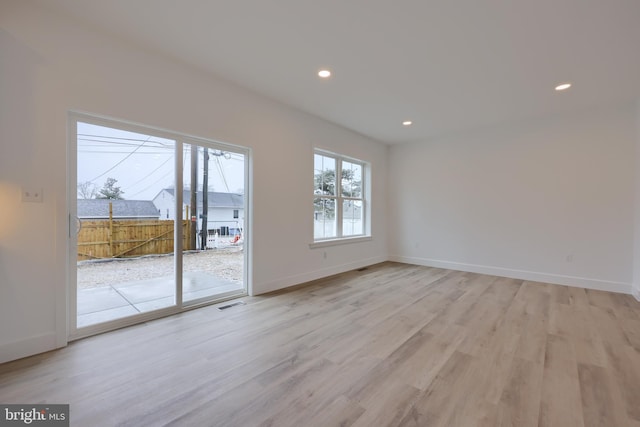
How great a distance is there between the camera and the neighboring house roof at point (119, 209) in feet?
8.24

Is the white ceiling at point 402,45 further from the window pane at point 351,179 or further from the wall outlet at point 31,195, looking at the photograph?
the window pane at point 351,179


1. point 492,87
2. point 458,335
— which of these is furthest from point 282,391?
point 492,87

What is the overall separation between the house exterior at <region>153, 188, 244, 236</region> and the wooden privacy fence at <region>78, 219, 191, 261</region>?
0.45 ft

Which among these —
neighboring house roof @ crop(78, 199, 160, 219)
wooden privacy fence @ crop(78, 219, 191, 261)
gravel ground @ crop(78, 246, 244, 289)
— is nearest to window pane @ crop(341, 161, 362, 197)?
gravel ground @ crop(78, 246, 244, 289)

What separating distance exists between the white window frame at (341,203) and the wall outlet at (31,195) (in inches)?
126

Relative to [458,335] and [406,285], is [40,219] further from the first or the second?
[406,285]

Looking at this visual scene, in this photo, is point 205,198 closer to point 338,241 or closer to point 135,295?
point 135,295

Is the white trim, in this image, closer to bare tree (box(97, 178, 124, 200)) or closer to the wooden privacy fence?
the wooden privacy fence

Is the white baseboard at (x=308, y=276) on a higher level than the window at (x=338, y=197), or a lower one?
lower

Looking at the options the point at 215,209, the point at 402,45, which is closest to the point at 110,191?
the point at 215,209

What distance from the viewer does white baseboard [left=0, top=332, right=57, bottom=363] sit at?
2.05 meters

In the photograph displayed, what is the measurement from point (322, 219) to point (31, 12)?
4068mm

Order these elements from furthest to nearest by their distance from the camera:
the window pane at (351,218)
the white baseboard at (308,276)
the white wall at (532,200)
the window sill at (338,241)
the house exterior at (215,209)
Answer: the window pane at (351,218) → the window sill at (338,241) → the white wall at (532,200) → the white baseboard at (308,276) → the house exterior at (215,209)

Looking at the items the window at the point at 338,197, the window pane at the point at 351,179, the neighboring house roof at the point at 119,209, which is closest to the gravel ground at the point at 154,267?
the neighboring house roof at the point at 119,209
